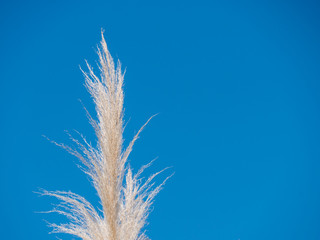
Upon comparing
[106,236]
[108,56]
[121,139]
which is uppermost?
[108,56]

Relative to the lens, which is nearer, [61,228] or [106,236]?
[106,236]

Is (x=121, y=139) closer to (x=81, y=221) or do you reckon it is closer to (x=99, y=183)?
(x=99, y=183)

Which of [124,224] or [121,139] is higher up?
[121,139]

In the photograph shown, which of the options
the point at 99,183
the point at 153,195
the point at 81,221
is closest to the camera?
the point at 99,183

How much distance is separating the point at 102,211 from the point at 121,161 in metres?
0.38

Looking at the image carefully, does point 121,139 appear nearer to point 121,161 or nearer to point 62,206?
point 121,161

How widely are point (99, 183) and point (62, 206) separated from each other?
1.30 feet

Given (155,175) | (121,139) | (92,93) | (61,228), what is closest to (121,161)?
(121,139)

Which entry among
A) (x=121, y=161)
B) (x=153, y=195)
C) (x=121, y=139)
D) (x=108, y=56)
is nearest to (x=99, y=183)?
(x=121, y=161)

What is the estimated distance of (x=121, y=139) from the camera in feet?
6.22

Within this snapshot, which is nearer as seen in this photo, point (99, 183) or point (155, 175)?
point (99, 183)

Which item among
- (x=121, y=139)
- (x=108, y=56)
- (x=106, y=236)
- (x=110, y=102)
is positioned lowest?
(x=106, y=236)

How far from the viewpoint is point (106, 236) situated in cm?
181

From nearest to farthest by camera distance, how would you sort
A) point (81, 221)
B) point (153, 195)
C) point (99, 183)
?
point (99, 183)
point (81, 221)
point (153, 195)
